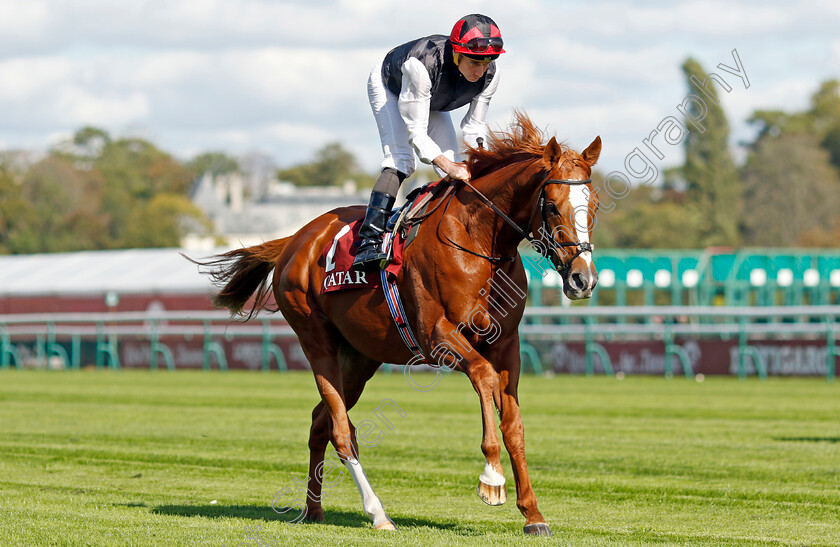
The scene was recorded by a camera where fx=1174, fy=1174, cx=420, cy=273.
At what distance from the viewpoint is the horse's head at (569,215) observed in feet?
18.8

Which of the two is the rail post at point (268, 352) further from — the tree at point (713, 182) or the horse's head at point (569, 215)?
the tree at point (713, 182)

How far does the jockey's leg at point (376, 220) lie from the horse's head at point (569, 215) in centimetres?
108

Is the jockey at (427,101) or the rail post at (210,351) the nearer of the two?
the jockey at (427,101)

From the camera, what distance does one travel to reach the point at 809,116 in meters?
88.9

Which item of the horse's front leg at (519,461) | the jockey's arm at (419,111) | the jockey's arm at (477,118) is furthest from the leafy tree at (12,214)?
the horse's front leg at (519,461)

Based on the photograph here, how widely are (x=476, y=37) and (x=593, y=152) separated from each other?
→ 970 millimetres

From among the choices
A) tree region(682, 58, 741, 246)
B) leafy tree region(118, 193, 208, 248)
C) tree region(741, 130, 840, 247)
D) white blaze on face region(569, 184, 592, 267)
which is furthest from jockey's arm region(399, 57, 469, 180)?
tree region(682, 58, 741, 246)

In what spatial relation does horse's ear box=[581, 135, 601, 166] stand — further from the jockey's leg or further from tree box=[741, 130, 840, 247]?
tree box=[741, 130, 840, 247]

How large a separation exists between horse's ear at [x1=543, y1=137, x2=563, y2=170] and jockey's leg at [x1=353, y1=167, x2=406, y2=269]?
1128 millimetres

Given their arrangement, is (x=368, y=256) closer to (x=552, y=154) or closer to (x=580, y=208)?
(x=552, y=154)

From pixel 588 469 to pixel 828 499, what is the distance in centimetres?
220

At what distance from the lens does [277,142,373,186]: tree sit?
121 metres

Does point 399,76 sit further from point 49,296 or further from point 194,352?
point 49,296

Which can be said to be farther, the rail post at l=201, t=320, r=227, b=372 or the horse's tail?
the rail post at l=201, t=320, r=227, b=372
